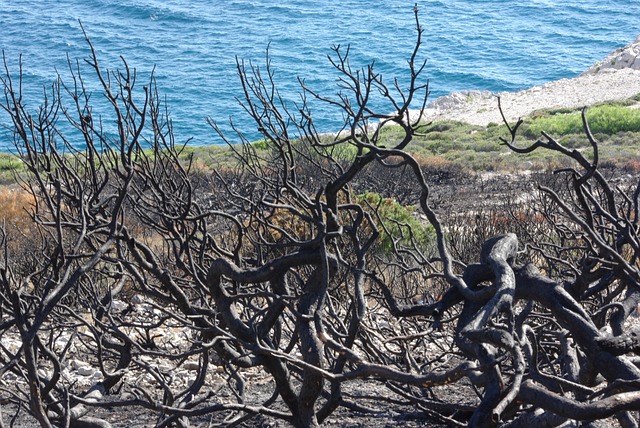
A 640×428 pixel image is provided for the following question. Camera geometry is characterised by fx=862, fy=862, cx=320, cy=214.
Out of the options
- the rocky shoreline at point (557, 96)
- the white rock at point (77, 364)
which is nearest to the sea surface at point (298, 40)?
the rocky shoreline at point (557, 96)

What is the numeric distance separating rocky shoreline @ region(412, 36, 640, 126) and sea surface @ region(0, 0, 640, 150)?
7.18 metres

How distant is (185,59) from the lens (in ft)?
221

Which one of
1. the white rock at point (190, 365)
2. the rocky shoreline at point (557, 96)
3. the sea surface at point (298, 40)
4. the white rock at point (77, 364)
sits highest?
the white rock at point (190, 365)

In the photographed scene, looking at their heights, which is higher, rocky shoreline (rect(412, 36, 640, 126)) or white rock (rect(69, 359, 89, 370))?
white rock (rect(69, 359, 89, 370))

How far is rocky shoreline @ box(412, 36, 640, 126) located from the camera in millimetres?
38438

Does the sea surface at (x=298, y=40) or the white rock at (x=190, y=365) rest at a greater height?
the white rock at (x=190, y=365)

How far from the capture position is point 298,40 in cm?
7300

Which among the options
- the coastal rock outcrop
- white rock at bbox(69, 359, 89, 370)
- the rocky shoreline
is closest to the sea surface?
the rocky shoreline

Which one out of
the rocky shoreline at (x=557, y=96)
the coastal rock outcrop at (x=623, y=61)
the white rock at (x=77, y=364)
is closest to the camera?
the white rock at (x=77, y=364)

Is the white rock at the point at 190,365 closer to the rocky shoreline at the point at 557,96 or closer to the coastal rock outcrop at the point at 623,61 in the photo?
the rocky shoreline at the point at 557,96

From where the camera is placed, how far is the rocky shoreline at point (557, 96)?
1513 inches

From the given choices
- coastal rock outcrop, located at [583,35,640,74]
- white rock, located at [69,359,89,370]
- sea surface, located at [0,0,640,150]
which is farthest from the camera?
sea surface, located at [0,0,640,150]

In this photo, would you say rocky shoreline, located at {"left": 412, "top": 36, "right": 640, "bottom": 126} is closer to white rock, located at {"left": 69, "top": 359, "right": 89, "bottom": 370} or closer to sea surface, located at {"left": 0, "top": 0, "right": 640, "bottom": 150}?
sea surface, located at {"left": 0, "top": 0, "right": 640, "bottom": 150}

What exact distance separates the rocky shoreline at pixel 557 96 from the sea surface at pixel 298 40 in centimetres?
718
